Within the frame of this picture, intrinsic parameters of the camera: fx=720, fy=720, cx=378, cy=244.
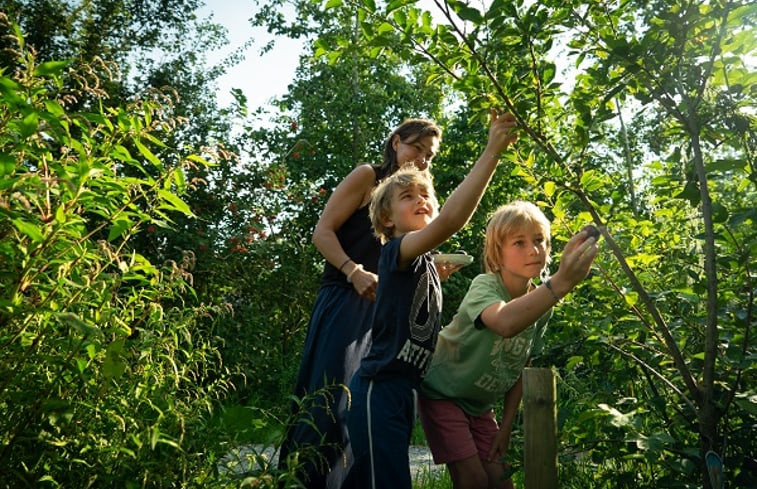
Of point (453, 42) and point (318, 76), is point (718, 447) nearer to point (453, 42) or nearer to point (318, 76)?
point (453, 42)

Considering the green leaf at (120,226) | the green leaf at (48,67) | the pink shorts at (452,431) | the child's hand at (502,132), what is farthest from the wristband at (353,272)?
the green leaf at (48,67)

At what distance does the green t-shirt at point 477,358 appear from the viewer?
2.82m

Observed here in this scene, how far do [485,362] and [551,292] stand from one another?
31.0 inches

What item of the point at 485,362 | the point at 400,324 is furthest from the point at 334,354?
the point at 485,362

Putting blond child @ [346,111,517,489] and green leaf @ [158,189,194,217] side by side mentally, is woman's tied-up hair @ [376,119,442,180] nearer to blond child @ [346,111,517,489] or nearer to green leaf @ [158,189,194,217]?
blond child @ [346,111,517,489]

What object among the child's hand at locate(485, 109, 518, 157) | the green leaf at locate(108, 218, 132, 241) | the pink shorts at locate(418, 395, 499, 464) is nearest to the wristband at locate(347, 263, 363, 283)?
the pink shorts at locate(418, 395, 499, 464)

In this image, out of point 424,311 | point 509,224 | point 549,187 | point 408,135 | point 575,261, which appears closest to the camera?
point 575,261

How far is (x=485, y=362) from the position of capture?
281cm

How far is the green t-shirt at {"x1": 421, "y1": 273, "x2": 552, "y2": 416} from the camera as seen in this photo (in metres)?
2.82

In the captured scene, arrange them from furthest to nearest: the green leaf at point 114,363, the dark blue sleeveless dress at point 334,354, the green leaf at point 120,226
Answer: the dark blue sleeveless dress at point 334,354
the green leaf at point 120,226
the green leaf at point 114,363

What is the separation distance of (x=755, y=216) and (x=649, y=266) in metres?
1.05

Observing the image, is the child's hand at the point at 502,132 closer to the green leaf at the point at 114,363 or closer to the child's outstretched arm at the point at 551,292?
the child's outstretched arm at the point at 551,292

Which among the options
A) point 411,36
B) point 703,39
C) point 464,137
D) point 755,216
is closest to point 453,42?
point 411,36

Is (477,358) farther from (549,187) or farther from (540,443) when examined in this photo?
(549,187)
